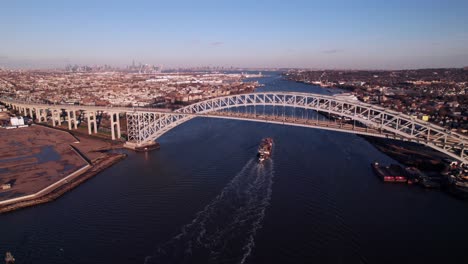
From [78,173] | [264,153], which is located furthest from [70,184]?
[264,153]

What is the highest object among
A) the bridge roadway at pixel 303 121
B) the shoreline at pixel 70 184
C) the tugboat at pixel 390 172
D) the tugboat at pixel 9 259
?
the bridge roadway at pixel 303 121

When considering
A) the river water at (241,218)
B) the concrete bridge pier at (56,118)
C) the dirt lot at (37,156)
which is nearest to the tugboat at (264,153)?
the river water at (241,218)

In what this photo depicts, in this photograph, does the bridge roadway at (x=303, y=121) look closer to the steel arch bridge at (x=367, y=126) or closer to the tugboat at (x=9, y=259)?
the steel arch bridge at (x=367, y=126)

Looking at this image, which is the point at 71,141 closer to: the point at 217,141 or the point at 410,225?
the point at 217,141

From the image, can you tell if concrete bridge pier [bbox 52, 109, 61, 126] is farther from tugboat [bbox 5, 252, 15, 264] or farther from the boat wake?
tugboat [bbox 5, 252, 15, 264]

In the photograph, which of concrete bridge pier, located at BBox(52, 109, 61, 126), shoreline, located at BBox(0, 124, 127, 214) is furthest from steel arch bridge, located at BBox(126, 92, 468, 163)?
concrete bridge pier, located at BBox(52, 109, 61, 126)

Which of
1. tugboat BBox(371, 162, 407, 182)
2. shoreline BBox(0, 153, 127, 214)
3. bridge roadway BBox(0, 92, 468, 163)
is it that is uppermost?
bridge roadway BBox(0, 92, 468, 163)

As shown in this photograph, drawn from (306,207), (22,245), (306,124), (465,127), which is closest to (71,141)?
(22,245)
